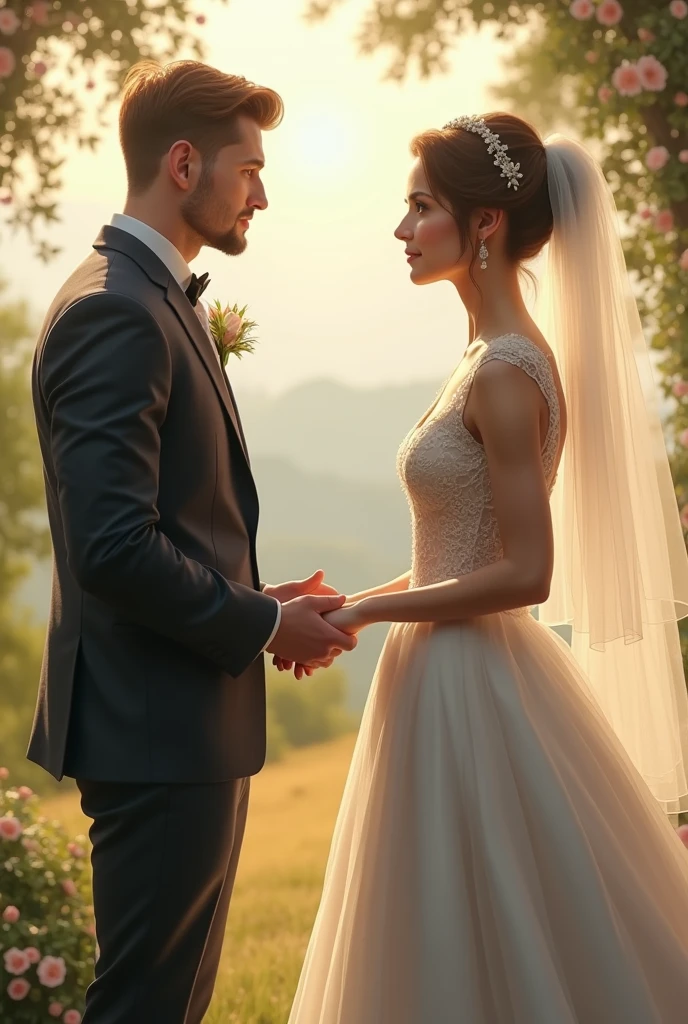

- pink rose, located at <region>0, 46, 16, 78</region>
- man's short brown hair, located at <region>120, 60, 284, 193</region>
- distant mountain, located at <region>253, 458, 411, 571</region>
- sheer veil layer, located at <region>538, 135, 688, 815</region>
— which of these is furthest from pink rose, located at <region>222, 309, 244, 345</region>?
distant mountain, located at <region>253, 458, 411, 571</region>

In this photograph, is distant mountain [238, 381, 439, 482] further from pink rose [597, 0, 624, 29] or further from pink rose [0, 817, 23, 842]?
pink rose [0, 817, 23, 842]

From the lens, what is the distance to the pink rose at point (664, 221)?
406 centimetres

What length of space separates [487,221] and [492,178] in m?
0.10

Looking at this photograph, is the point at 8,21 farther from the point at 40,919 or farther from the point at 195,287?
the point at 40,919

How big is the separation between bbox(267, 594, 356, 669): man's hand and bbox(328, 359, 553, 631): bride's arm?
0.49 ft

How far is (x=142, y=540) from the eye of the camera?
2277 millimetres

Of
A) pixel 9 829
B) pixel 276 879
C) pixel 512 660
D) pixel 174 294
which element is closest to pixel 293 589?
pixel 512 660

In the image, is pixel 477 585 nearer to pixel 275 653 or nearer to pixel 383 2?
pixel 275 653

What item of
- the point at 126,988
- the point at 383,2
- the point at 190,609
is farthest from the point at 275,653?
the point at 383,2

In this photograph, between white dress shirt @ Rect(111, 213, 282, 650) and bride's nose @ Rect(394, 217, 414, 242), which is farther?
bride's nose @ Rect(394, 217, 414, 242)

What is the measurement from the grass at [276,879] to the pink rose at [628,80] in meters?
3.38

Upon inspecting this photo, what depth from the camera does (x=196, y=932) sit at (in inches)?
99.3

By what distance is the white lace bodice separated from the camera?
2719mm

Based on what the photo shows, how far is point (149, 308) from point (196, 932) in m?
1.33
